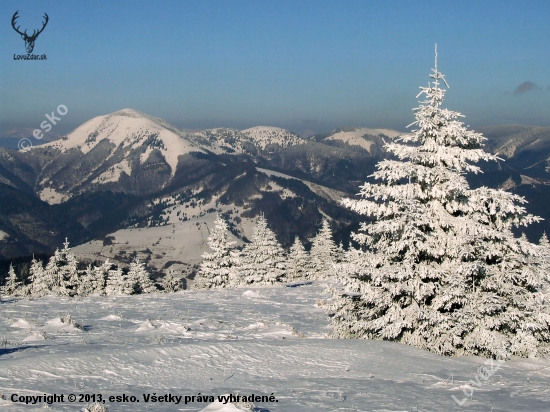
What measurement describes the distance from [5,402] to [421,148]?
1404 cm

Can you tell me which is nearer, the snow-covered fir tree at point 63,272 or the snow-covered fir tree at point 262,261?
the snow-covered fir tree at point 262,261

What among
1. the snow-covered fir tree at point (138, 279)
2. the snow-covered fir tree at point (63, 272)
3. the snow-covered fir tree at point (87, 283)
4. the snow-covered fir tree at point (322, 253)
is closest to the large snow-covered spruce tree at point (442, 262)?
the snow-covered fir tree at point (322, 253)

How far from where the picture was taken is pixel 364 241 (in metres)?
17.5

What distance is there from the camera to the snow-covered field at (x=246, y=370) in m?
9.70

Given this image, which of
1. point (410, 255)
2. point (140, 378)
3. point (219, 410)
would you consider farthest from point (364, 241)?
point (219, 410)

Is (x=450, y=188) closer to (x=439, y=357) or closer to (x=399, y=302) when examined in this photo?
(x=399, y=302)

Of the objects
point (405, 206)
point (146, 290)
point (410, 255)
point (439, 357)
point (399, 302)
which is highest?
point (405, 206)

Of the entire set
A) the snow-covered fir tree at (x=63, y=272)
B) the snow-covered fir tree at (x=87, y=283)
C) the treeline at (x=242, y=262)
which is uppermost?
the treeline at (x=242, y=262)

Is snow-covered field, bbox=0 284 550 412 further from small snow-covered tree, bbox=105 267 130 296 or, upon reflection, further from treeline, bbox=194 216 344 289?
small snow-covered tree, bbox=105 267 130 296

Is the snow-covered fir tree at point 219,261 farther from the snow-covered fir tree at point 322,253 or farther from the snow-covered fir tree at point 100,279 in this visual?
the snow-covered fir tree at point 100,279

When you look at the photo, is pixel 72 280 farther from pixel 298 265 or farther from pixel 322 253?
pixel 322 253

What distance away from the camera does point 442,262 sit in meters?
16.6

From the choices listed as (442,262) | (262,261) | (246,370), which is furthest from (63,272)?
(246,370)

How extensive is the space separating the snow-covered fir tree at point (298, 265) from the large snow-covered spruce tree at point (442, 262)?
2030 inches
